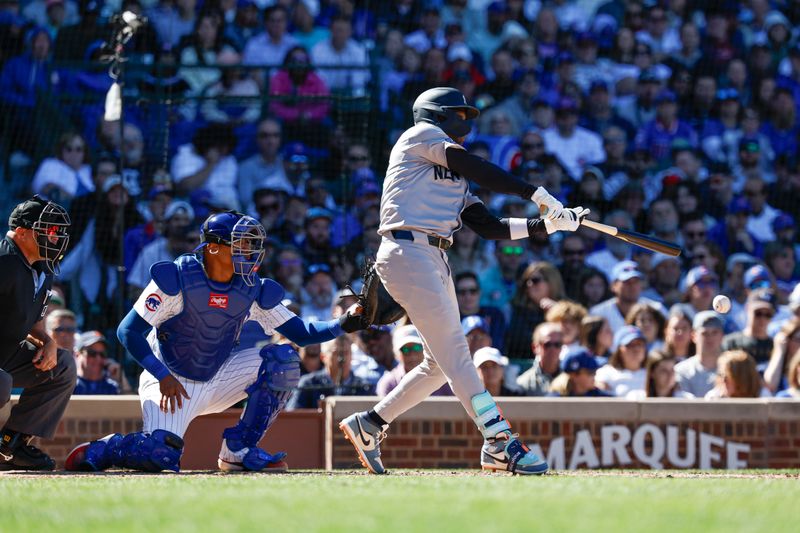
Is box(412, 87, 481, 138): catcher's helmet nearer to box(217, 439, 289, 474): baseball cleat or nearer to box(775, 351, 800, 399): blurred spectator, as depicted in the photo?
box(217, 439, 289, 474): baseball cleat

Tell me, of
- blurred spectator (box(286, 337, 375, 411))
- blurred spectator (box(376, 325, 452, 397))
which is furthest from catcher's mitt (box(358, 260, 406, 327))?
blurred spectator (box(286, 337, 375, 411))

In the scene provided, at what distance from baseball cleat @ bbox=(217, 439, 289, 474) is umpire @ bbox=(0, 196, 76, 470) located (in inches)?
35.7

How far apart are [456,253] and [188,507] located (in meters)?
6.71

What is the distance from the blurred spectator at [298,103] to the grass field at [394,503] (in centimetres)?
588

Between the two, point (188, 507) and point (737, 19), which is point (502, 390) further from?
point (737, 19)

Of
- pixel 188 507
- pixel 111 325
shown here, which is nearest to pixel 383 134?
pixel 111 325

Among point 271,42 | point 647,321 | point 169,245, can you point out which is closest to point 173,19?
point 271,42

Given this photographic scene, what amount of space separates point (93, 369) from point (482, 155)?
4.58 metres

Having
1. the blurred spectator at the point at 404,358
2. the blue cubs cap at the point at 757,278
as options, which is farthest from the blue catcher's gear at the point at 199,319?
the blue cubs cap at the point at 757,278

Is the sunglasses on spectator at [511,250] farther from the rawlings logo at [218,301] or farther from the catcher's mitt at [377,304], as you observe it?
the rawlings logo at [218,301]

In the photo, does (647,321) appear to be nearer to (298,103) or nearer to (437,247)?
(298,103)

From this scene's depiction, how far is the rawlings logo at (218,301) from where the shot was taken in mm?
6352

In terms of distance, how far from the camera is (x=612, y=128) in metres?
12.9

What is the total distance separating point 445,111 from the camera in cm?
621
